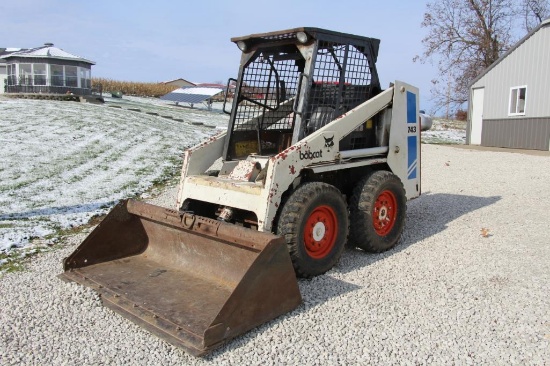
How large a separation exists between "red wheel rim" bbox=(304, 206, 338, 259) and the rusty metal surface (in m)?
0.77

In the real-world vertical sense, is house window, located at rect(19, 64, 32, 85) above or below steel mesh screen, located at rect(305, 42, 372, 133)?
above

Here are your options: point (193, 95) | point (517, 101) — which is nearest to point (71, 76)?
point (193, 95)

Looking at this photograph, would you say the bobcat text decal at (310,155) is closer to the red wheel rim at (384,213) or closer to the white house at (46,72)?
the red wheel rim at (384,213)

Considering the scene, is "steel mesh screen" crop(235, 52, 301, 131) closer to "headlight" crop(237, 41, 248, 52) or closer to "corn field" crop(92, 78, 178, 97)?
"headlight" crop(237, 41, 248, 52)

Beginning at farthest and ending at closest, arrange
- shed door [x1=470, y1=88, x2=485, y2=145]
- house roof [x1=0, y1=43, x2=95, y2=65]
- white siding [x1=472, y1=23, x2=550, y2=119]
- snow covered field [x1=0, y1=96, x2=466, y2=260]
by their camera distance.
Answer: house roof [x1=0, y1=43, x2=95, y2=65] < shed door [x1=470, y1=88, x2=485, y2=145] < white siding [x1=472, y1=23, x2=550, y2=119] < snow covered field [x1=0, y1=96, x2=466, y2=260]

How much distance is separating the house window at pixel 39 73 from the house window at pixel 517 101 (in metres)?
29.3

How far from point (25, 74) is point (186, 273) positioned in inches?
1380

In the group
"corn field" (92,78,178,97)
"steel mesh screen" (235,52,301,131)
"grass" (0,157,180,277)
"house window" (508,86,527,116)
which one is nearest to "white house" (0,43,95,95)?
"corn field" (92,78,178,97)

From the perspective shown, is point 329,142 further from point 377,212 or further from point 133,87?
point 133,87

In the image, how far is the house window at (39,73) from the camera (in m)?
34.4

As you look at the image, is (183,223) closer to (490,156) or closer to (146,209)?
(146,209)

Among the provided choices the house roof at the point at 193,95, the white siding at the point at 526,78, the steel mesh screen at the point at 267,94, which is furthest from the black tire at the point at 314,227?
the house roof at the point at 193,95

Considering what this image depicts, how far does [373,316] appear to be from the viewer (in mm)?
4258

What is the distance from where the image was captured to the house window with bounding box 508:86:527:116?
18875 millimetres
